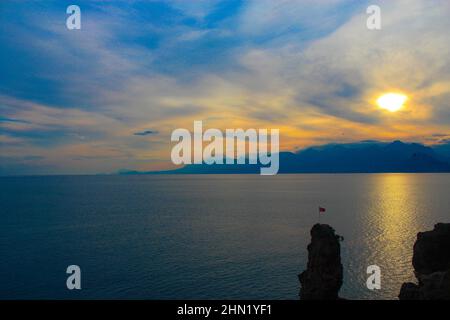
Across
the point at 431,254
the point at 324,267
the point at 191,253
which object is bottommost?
the point at 191,253

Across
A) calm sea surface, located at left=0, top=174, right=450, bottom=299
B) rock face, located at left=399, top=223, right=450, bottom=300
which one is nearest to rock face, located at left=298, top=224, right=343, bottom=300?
rock face, located at left=399, top=223, right=450, bottom=300

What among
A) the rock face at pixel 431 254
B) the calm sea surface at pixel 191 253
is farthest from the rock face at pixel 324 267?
the calm sea surface at pixel 191 253

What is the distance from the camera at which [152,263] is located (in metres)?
76.3

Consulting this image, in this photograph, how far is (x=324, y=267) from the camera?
40.5m

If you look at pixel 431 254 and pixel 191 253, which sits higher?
pixel 431 254

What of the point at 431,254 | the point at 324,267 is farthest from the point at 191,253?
the point at 431,254

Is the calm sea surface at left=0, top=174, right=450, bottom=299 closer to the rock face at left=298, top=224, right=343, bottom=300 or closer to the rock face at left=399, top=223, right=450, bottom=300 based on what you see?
the rock face at left=399, top=223, right=450, bottom=300

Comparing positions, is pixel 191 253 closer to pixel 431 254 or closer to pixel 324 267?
pixel 324 267

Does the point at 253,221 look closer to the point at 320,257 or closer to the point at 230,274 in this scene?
the point at 230,274

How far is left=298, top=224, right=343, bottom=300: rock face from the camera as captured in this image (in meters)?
40.2

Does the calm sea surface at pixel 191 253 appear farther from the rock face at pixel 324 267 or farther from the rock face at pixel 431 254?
the rock face at pixel 324 267
